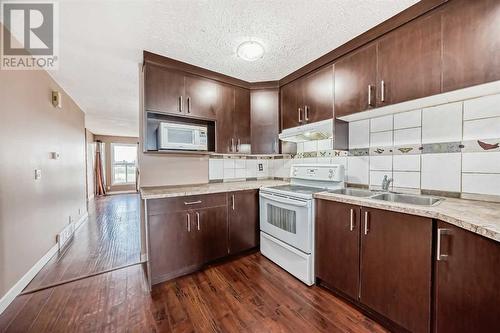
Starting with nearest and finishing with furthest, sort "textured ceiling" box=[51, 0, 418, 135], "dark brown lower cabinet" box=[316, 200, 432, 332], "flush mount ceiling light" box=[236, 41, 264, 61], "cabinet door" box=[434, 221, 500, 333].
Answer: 1. "cabinet door" box=[434, 221, 500, 333]
2. "dark brown lower cabinet" box=[316, 200, 432, 332]
3. "textured ceiling" box=[51, 0, 418, 135]
4. "flush mount ceiling light" box=[236, 41, 264, 61]

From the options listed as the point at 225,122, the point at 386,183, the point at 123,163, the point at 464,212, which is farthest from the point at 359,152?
the point at 123,163

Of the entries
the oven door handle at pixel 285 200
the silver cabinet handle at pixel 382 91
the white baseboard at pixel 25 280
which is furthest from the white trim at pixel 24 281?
the silver cabinet handle at pixel 382 91

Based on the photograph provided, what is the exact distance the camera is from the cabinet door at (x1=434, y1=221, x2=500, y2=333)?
0.87 m

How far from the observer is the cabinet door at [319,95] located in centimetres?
210

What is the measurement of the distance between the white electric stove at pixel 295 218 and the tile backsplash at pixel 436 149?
0.35 m

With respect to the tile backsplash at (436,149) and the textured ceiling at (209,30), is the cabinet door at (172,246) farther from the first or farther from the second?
the tile backsplash at (436,149)

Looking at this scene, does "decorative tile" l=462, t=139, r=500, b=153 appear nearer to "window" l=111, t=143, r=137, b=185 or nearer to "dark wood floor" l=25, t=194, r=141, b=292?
"dark wood floor" l=25, t=194, r=141, b=292

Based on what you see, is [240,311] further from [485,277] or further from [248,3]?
[248,3]

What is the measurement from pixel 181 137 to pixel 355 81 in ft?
6.29

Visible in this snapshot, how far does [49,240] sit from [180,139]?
6.99 feet

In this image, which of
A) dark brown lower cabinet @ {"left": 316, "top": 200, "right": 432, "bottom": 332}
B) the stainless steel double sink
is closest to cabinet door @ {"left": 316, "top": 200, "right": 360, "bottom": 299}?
dark brown lower cabinet @ {"left": 316, "top": 200, "right": 432, "bottom": 332}

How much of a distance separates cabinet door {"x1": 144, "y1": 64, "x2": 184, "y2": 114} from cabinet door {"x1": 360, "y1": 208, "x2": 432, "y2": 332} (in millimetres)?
2200

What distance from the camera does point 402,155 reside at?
5.89 feet

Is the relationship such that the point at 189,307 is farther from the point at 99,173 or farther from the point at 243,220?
the point at 99,173
